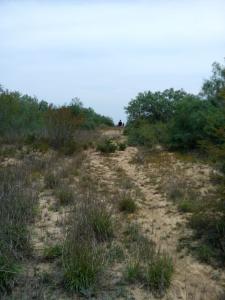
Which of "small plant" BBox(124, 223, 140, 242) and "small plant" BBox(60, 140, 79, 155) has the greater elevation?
"small plant" BBox(60, 140, 79, 155)

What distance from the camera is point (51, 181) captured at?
10.6 meters

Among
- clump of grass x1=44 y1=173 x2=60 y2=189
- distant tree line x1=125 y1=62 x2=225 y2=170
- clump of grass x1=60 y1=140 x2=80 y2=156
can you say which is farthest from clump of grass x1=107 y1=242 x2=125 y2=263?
clump of grass x1=60 y1=140 x2=80 y2=156

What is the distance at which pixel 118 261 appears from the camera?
21.4 ft

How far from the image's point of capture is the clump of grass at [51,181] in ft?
34.4

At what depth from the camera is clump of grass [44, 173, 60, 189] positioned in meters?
10.5

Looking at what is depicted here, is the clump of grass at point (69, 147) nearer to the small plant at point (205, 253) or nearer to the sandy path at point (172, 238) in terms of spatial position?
the sandy path at point (172, 238)

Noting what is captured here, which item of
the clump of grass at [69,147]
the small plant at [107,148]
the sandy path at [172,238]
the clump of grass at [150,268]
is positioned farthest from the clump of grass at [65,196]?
the small plant at [107,148]

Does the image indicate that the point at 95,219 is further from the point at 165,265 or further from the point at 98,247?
the point at 165,265

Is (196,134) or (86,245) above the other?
(196,134)

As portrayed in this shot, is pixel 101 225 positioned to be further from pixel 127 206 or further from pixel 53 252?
pixel 127 206

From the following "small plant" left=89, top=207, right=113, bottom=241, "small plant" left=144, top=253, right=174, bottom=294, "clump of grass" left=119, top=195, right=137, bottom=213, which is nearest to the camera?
"small plant" left=144, top=253, right=174, bottom=294

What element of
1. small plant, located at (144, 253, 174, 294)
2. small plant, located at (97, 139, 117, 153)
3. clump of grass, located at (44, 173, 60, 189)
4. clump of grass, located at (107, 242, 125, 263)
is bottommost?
small plant, located at (144, 253, 174, 294)

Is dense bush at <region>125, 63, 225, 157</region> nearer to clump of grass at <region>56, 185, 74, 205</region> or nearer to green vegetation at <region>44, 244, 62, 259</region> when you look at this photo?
clump of grass at <region>56, 185, 74, 205</region>

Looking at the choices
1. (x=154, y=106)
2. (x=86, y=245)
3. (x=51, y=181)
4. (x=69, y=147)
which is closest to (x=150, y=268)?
(x=86, y=245)
